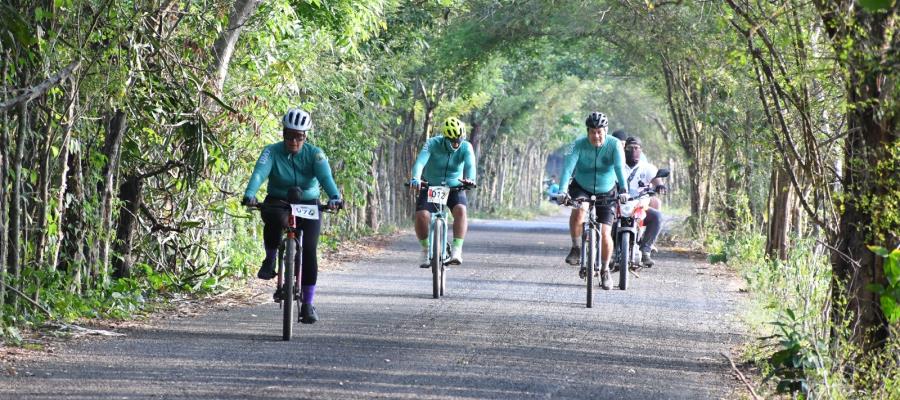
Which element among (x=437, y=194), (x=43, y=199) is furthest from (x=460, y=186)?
(x=43, y=199)

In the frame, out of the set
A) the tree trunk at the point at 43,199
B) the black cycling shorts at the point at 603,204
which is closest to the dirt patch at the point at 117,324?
the tree trunk at the point at 43,199

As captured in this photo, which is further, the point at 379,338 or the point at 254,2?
the point at 254,2

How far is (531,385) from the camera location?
8.16m

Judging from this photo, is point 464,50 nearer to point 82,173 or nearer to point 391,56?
point 391,56

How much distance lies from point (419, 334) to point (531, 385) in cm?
250

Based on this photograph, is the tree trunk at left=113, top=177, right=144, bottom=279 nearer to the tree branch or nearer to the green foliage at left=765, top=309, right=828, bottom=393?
the tree branch

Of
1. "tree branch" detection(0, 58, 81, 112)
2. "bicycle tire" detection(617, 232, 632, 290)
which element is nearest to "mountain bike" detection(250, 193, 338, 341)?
"tree branch" detection(0, 58, 81, 112)

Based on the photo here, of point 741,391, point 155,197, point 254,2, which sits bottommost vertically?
point 741,391

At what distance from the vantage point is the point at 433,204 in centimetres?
1376

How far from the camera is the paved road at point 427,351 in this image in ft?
25.9

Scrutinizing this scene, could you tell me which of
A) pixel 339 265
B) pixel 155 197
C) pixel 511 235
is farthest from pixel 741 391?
pixel 511 235

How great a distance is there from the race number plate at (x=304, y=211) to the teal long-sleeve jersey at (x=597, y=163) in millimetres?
4029

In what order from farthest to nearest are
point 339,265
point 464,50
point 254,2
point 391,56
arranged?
point 464,50
point 391,56
point 339,265
point 254,2

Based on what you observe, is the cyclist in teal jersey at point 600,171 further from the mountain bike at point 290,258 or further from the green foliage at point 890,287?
the green foliage at point 890,287
